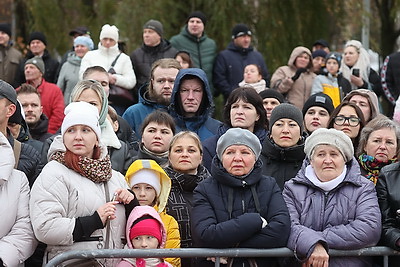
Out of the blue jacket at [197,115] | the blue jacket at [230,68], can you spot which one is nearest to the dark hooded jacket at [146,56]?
the blue jacket at [230,68]

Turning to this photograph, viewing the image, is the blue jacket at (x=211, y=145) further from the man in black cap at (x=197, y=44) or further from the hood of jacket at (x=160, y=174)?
the man in black cap at (x=197, y=44)

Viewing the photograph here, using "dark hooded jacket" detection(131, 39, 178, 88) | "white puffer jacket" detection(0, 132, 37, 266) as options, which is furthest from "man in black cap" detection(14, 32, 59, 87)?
"white puffer jacket" detection(0, 132, 37, 266)

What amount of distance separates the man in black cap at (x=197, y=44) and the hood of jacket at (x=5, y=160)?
627cm

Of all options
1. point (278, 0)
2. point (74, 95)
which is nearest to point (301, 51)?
point (278, 0)

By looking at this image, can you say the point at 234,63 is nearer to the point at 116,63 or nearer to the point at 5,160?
the point at 116,63

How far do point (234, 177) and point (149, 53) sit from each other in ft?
18.4

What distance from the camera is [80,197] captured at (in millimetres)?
6074

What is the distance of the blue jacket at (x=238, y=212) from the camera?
6098 mm

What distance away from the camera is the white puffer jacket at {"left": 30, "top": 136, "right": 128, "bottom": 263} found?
5.94 metres

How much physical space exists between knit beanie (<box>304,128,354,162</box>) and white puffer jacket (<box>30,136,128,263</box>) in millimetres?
1556

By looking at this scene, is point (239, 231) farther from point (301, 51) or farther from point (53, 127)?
point (301, 51)

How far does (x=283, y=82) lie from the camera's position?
11.8m

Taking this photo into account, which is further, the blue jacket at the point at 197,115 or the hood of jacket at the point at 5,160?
the blue jacket at the point at 197,115

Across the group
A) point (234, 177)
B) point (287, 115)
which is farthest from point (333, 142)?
point (287, 115)
